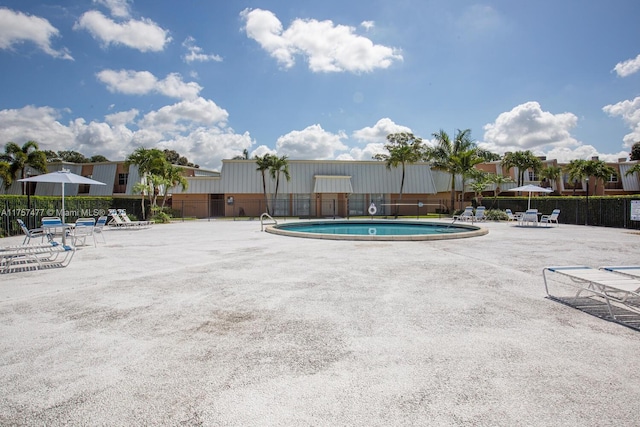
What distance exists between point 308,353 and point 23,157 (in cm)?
3699

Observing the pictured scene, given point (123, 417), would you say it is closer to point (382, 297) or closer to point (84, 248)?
point (382, 297)

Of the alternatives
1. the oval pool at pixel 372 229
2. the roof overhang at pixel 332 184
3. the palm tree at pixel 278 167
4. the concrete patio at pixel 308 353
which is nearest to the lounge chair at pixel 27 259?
the concrete patio at pixel 308 353

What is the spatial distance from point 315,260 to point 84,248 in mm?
7722

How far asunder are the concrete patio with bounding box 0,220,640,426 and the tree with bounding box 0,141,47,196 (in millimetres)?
30164

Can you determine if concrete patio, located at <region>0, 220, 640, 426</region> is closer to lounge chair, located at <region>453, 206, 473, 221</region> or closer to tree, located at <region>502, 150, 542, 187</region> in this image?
lounge chair, located at <region>453, 206, 473, 221</region>

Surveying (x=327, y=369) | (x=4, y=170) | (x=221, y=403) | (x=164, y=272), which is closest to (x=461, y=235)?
(x=164, y=272)

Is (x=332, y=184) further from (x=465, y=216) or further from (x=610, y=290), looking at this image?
(x=610, y=290)

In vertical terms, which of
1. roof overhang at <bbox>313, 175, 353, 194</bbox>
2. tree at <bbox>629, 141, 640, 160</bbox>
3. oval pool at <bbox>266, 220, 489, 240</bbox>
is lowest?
oval pool at <bbox>266, 220, 489, 240</bbox>

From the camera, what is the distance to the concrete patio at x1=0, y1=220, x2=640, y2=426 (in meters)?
2.40

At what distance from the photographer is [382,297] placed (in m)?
5.22

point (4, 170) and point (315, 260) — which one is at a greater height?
point (4, 170)

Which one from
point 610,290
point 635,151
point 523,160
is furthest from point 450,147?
point 635,151

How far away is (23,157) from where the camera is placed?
29875 mm

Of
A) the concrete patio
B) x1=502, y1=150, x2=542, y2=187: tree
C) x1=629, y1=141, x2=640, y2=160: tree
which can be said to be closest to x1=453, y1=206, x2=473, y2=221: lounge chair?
x1=502, y1=150, x2=542, y2=187: tree
